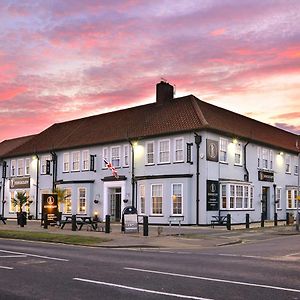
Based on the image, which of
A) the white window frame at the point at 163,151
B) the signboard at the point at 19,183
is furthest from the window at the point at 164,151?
the signboard at the point at 19,183

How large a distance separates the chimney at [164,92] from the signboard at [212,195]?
9.26m

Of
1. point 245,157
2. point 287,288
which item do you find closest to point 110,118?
point 245,157

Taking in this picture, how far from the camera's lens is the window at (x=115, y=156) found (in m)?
40.1

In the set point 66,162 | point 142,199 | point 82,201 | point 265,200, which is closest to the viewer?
point 142,199

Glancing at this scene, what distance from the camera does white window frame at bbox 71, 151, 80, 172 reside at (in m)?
43.7

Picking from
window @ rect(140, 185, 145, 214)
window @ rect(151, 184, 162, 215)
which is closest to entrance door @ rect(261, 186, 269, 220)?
window @ rect(151, 184, 162, 215)

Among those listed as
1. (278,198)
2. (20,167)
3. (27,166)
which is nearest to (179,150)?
(278,198)

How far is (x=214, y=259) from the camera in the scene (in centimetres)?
1571

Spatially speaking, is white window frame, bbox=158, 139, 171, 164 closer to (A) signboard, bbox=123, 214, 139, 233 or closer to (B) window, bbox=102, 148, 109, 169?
(B) window, bbox=102, 148, 109, 169

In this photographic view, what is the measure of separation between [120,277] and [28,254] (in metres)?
6.24

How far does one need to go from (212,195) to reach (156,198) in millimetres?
4231

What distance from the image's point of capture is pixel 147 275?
11.9m

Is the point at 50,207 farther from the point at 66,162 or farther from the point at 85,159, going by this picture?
the point at 66,162

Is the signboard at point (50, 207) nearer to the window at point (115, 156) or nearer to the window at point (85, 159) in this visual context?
the window at point (115, 156)
